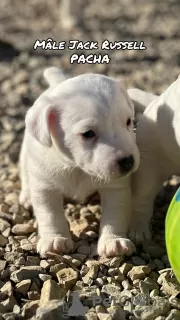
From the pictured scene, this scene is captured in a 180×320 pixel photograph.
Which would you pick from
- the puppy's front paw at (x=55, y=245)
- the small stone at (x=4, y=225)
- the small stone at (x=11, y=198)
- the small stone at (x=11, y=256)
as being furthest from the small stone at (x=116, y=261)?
the small stone at (x=11, y=198)

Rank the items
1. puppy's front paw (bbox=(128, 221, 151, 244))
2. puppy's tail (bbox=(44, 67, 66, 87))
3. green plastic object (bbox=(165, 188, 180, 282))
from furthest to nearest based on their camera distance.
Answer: puppy's tail (bbox=(44, 67, 66, 87))
puppy's front paw (bbox=(128, 221, 151, 244))
green plastic object (bbox=(165, 188, 180, 282))

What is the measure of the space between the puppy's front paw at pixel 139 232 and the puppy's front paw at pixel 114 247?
0.42 feet

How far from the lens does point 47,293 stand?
106 inches

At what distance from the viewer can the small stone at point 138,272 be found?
2.91m

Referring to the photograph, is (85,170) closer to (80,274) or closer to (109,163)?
(109,163)

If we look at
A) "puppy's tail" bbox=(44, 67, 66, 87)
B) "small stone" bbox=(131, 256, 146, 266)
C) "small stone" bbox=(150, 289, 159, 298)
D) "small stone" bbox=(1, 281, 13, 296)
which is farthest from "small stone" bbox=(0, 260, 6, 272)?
"puppy's tail" bbox=(44, 67, 66, 87)

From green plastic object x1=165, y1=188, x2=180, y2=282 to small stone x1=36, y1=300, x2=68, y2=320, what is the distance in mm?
481

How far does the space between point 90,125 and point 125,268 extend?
684 millimetres

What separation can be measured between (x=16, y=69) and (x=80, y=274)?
11.7 ft

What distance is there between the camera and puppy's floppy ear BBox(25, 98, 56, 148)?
293 centimetres

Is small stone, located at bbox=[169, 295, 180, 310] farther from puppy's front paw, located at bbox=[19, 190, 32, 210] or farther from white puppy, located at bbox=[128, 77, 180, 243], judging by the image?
puppy's front paw, located at bbox=[19, 190, 32, 210]

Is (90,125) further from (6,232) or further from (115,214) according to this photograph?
(6,232)

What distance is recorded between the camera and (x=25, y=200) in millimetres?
3795

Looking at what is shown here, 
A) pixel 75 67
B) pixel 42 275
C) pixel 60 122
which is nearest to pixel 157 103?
pixel 60 122
